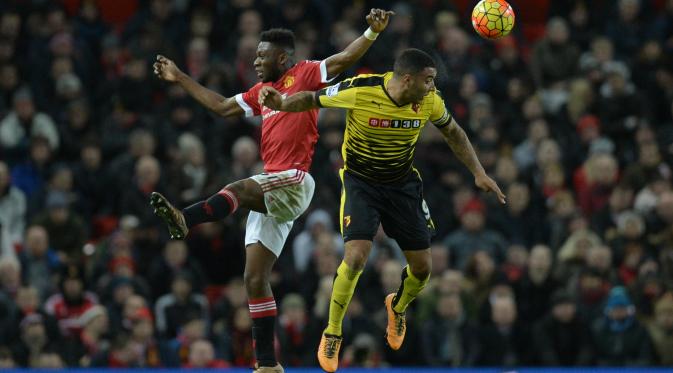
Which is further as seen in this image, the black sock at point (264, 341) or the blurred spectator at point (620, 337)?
Answer: the blurred spectator at point (620, 337)

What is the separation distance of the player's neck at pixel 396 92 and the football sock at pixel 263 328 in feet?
6.19

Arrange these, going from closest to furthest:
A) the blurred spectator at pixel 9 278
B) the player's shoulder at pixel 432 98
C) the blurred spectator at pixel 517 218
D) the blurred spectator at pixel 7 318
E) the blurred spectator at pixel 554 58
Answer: the player's shoulder at pixel 432 98, the blurred spectator at pixel 7 318, the blurred spectator at pixel 9 278, the blurred spectator at pixel 517 218, the blurred spectator at pixel 554 58

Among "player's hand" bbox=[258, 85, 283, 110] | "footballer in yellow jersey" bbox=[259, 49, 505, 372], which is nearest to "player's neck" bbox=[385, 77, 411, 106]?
"footballer in yellow jersey" bbox=[259, 49, 505, 372]

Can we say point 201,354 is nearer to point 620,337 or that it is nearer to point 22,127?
point 620,337

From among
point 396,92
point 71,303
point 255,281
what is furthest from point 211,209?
point 71,303

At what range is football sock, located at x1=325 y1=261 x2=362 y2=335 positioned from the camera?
10828 millimetres

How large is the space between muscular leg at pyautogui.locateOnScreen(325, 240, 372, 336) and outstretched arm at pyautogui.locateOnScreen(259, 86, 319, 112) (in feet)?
3.74

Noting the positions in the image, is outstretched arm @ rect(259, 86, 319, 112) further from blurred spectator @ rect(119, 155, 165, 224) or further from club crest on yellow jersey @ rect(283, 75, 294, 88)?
blurred spectator @ rect(119, 155, 165, 224)

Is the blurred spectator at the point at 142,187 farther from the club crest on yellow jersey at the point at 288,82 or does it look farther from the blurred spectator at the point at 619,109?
the blurred spectator at the point at 619,109

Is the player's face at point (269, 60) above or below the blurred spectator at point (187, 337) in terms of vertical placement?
above

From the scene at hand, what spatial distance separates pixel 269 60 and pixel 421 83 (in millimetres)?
1222

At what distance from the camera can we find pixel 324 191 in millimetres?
15961

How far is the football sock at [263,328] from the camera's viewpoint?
11.0 metres

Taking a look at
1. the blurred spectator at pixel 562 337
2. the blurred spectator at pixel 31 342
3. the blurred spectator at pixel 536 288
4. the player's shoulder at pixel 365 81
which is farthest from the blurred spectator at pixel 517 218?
the player's shoulder at pixel 365 81
